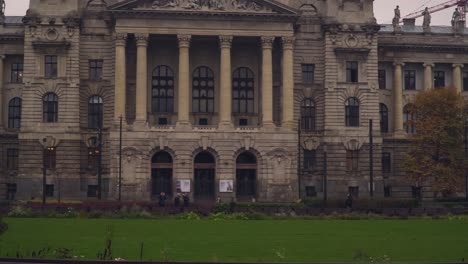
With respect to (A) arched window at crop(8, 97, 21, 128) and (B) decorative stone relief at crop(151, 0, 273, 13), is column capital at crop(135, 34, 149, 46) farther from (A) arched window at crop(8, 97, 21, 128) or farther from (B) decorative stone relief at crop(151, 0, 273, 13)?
(A) arched window at crop(8, 97, 21, 128)

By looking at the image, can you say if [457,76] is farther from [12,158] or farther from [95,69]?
[12,158]

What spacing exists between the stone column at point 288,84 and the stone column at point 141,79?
15.4 metres

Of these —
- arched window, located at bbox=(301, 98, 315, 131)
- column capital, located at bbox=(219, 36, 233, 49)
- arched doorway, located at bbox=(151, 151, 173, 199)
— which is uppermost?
column capital, located at bbox=(219, 36, 233, 49)

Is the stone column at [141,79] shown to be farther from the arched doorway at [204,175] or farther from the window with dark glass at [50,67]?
the window with dark glass at [50,67]

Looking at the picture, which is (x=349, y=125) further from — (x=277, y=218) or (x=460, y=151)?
(x=277, y=218)

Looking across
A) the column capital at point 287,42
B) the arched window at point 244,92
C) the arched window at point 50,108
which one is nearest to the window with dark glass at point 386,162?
the arched window at point 244,92

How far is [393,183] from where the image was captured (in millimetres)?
102500

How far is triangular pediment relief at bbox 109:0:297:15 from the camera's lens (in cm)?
9181

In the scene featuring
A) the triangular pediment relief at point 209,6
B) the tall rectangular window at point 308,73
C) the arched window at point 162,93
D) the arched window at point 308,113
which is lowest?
the arched window at point 308,113

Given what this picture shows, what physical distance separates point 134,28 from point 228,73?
37.4 feet

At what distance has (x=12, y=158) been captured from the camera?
9969 centimetres

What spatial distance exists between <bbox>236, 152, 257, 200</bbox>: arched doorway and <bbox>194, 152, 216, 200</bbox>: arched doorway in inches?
113

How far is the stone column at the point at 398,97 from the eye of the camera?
105219 mm

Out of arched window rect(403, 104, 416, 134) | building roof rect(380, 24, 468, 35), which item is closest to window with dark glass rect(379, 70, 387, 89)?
arched window rect(403, 104, 416, 134)
